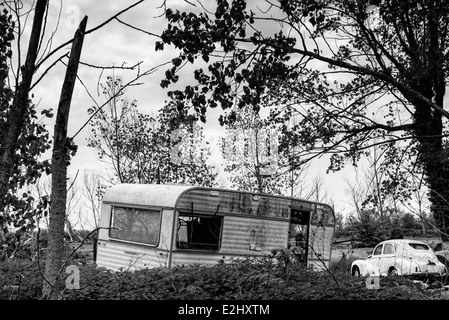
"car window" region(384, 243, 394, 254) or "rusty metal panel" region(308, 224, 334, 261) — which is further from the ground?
"rusty metal panel" region(308, 224, 334, 261)

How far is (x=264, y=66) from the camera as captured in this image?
10.7m

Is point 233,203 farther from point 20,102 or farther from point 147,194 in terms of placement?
point 20,102

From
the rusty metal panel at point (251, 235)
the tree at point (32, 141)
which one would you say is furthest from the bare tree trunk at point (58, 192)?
the rusty metal panel at point (251, 235)

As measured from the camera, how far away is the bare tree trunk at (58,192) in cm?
561

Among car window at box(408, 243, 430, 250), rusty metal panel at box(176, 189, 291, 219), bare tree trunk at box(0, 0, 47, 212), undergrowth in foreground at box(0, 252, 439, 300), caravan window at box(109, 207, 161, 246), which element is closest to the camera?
bare tree trunk at box(0, 0, 47, 212)

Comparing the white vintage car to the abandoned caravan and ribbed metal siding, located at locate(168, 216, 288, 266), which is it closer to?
the abandoned caravan

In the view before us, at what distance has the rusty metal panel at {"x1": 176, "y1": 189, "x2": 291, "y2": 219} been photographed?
11289 millimetres

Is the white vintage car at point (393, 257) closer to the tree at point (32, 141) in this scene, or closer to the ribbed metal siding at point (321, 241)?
the ribbed metal siding at point (321, 241)

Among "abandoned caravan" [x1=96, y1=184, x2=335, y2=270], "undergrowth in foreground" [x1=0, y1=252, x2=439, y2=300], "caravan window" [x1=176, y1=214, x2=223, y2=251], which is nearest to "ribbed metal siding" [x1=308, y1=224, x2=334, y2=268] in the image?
"abandoned caravan" [x1=96, y1=184, x2=335, y2=270]

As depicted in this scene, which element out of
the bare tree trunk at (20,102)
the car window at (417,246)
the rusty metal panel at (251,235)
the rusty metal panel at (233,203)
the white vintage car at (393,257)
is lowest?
the white vintage car at (393,257)
